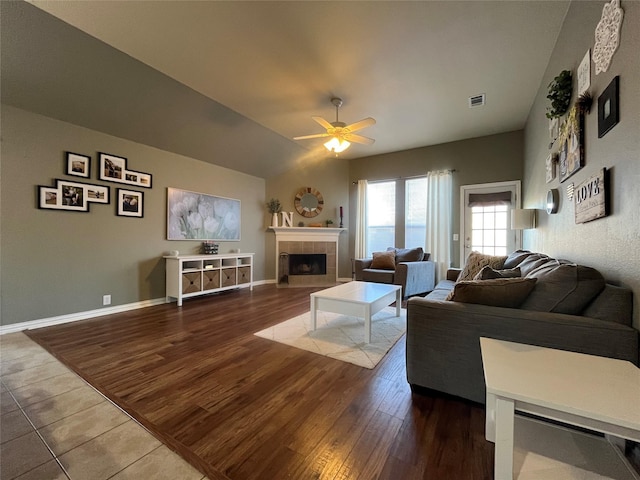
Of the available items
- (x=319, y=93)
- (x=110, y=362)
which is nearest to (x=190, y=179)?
(x=319, y=93)

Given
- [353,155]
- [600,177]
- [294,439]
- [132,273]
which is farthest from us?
[353,155]

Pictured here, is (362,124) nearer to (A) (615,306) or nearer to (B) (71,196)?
(A) (615,306)

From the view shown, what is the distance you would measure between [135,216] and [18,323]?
1706mm

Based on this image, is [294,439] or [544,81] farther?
[544,81]

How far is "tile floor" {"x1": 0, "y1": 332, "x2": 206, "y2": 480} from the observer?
3.84 feet

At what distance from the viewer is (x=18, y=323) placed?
2.85 metres

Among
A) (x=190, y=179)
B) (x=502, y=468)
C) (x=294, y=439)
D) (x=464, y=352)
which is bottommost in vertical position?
(x=294, y=439)

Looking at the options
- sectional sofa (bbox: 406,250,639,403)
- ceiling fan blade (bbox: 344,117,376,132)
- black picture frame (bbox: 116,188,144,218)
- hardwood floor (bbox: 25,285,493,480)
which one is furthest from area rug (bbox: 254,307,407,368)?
black picture frame (bbox: 116,188,144,218)

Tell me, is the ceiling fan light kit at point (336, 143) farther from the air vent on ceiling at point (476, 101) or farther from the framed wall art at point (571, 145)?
the framed wall art at point (571, 145)

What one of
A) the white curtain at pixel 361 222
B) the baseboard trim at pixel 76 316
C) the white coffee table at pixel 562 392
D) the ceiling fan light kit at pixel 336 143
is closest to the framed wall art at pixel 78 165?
the baseboard trim at pixel 76 316

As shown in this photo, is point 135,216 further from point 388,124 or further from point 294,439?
point 388,124

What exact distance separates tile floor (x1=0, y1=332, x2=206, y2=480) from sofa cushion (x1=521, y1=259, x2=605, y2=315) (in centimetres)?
193

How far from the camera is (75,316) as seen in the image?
3.25 m

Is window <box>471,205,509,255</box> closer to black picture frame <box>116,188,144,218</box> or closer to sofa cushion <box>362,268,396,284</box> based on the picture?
sofa cushion <box>362,268,396,284</box>
